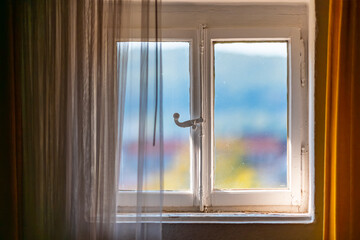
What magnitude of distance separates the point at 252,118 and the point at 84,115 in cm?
74

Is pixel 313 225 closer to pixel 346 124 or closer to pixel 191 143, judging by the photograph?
pixel 346 124

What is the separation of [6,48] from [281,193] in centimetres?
129

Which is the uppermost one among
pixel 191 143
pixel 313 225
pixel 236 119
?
pixel 236 119

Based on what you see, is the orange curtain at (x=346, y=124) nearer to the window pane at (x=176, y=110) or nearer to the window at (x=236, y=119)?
the window at (x=236, y=119)

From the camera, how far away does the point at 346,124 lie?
1720 millimetres

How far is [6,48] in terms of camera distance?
67.3 inches

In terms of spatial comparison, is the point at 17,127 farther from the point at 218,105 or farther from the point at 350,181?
the point at 350,181

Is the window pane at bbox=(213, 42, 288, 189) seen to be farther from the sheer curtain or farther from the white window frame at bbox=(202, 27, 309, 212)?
the sheer curtain

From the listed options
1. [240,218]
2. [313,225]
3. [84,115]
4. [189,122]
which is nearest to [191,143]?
[189,122]

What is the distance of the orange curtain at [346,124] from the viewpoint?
1710mm

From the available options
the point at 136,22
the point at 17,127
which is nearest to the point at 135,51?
the point at 136,22

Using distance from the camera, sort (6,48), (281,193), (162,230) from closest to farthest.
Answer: (6,48) < (162,230) < (281,193)

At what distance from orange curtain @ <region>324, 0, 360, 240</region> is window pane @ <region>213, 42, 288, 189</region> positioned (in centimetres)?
31

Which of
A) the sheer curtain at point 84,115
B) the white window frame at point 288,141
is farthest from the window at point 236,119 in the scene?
the sheer curtain at point 84,115
